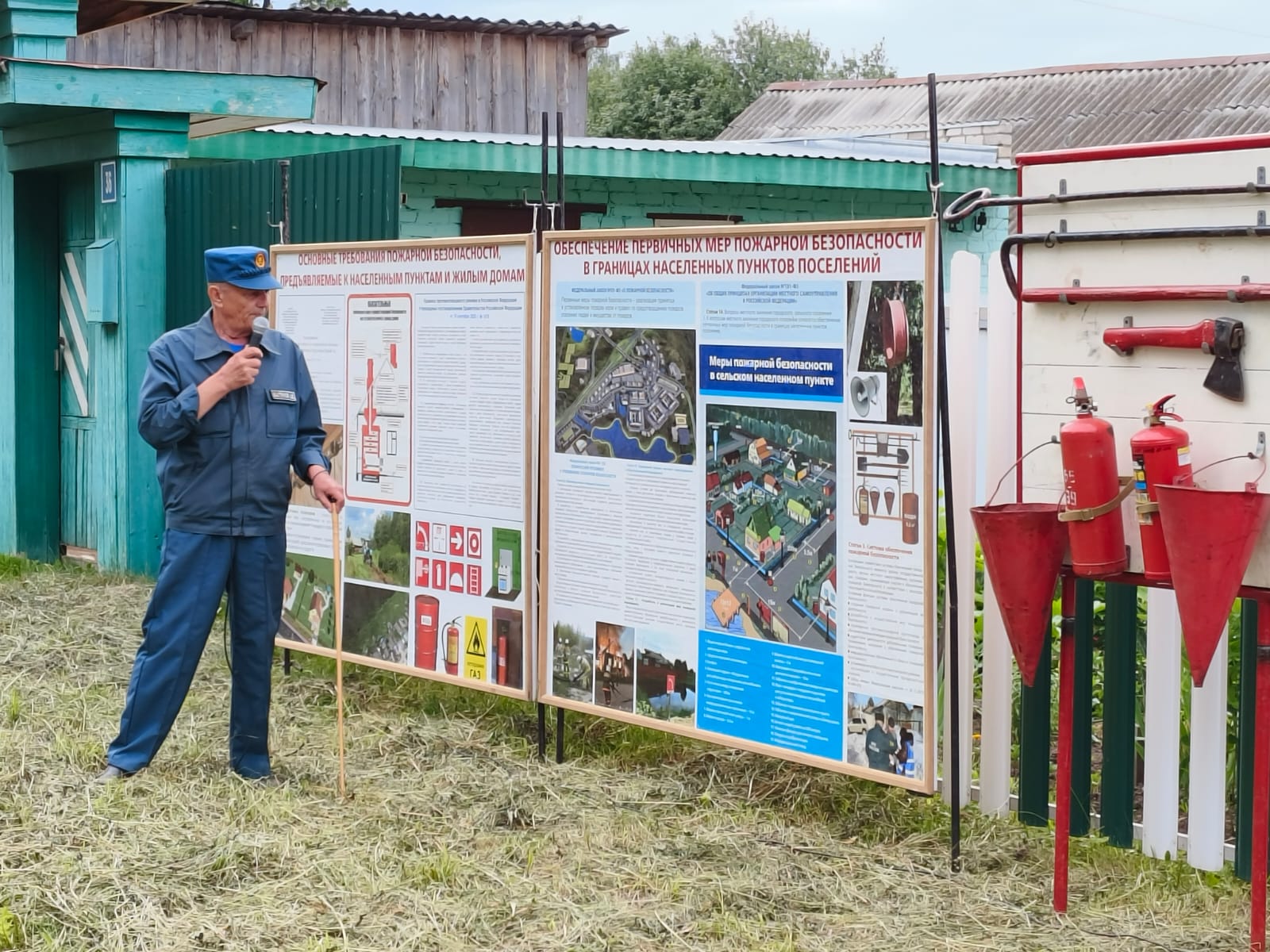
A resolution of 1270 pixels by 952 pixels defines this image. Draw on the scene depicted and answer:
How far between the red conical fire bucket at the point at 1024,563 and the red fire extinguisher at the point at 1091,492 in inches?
2.6

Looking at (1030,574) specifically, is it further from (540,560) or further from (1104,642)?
(540,560)

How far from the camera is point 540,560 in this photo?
6.00 meters

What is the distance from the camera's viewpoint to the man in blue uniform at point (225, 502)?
5.61 meters

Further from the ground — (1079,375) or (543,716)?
(1079,375)

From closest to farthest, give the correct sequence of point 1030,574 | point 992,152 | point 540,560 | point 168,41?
point 1030,574 → point 540,560 → point 992,152 → point 168,41

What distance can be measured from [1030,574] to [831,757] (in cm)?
102

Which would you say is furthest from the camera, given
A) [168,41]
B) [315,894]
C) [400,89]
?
[400,89]

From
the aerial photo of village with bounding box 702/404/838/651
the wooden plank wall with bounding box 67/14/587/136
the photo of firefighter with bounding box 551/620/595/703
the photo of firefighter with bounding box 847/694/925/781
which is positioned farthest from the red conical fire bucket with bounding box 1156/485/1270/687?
the wooden plank wall with bounding box 67/14/587/136

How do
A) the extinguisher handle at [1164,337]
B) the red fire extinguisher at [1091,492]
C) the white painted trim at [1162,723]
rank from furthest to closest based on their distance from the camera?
the white painted trim at [1162,723] → the red fire extinguisher at [1091,492] → the extinguisher handle at [1164,337]

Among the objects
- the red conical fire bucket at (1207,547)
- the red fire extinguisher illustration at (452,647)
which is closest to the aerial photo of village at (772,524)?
the red conical fire bucket at (1207,547)

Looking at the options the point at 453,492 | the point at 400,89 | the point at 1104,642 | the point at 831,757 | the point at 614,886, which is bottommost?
the point at 614,886

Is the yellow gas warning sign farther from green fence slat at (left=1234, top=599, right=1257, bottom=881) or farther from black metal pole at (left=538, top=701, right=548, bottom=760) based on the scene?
green fence slat at (left=1234, top=599, right=1257, bottom=881)

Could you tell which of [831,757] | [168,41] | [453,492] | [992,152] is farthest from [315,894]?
[168,41]

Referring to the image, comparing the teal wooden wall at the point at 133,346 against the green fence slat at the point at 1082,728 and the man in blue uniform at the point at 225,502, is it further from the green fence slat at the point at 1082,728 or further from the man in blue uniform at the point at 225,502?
the green fence slat at the point at 1082,728
